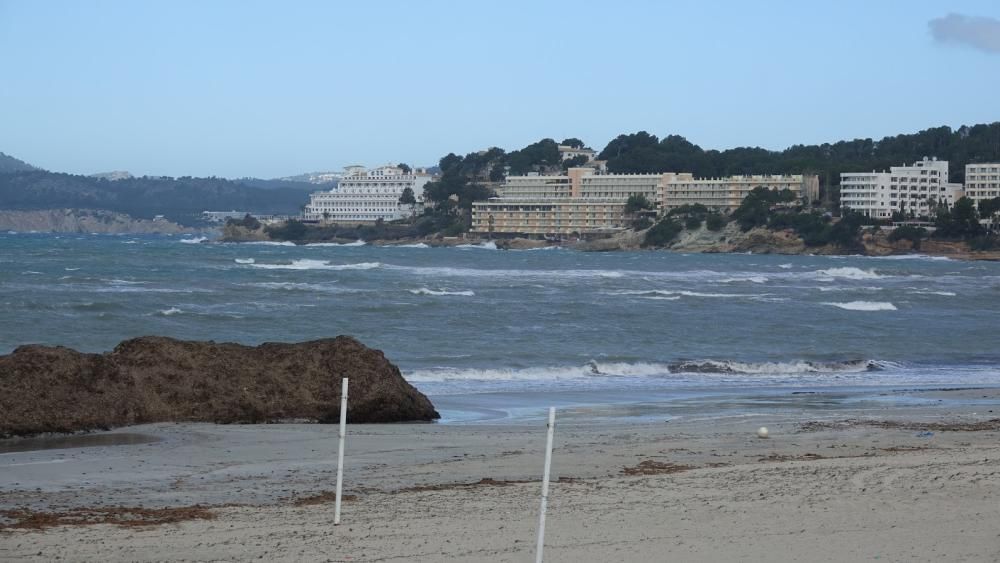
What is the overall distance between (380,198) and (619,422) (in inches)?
6647

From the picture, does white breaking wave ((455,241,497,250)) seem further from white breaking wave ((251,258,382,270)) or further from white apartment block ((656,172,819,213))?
white breaking wave ((251,258,382,270))

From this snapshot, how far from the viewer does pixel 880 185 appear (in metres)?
142

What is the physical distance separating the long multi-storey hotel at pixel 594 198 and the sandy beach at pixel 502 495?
140 metres

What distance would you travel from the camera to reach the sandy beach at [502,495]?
28.0ft

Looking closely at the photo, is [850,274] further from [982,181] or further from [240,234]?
[240,234]

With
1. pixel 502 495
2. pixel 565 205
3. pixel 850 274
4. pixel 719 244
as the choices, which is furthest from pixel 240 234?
pixel 502 495

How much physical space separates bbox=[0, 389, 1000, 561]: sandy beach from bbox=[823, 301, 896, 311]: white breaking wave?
30248 millimetres

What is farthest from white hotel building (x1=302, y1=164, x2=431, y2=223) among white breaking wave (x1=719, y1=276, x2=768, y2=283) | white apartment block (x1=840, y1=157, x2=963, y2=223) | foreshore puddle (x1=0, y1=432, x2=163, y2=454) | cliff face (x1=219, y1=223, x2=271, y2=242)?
foreshore puddle (x1=0, y1=432, x2=163, y2=454)

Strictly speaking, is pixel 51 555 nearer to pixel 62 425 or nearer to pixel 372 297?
pixel 62 425

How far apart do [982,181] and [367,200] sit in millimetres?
77232

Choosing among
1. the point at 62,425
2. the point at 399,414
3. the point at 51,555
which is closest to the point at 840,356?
the point at 399,414

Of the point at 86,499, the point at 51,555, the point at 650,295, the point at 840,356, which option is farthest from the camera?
the point at 650,295

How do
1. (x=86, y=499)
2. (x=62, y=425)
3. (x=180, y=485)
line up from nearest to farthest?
(x=86, y=499), (x=180, y=485), (x=62, y=425)

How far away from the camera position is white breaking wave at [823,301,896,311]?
1777 inches
